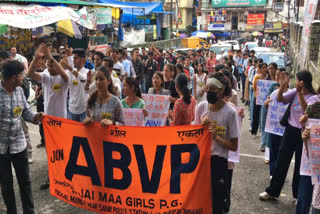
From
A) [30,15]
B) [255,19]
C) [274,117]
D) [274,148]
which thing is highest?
[255,19]

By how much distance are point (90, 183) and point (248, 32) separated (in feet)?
203

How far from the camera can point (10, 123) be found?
165 inches

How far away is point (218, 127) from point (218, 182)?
60 centimetres

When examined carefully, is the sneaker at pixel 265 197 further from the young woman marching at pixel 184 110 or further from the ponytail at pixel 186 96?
the ponytail at pixel 186 96

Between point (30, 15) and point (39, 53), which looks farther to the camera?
point (30, 15)

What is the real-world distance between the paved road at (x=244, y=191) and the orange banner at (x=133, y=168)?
2.30 feet

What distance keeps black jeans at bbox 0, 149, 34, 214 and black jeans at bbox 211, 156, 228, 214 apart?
7.40 ft

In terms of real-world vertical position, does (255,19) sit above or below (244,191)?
above

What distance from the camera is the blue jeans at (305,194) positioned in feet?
13.1

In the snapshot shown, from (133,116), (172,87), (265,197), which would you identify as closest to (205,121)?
(133,116)

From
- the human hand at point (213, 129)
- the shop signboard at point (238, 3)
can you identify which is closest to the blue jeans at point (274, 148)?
the human hand at point (213, 129)

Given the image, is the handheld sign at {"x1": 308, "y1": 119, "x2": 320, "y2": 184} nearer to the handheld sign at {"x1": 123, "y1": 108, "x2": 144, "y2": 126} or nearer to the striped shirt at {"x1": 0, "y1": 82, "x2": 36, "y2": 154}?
the handheld sign at {"x1": 123, "y1": 108, "x2": 144, "y2": 126}

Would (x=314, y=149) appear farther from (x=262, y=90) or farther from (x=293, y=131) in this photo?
(x=262, y=90)

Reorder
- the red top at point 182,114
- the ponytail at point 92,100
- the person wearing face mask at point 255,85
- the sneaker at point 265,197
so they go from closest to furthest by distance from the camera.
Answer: the ponytail at point 92,100, the red top at point 182,114, the sneaker at point 265,197, the person wearing face mask at point 255,85
